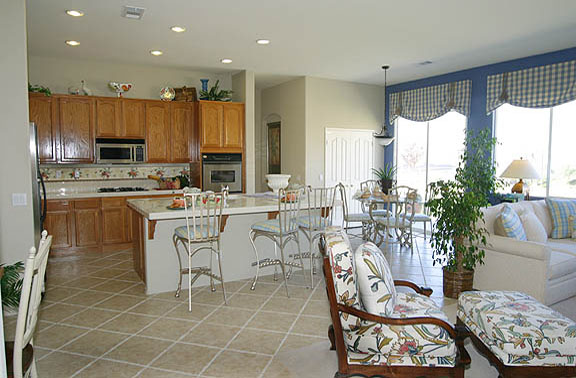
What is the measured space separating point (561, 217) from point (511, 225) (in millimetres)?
1293

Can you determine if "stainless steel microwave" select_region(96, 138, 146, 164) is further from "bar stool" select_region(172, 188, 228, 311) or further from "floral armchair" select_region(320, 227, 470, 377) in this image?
"floral armchair" select_region(320, 227, 470, 377)

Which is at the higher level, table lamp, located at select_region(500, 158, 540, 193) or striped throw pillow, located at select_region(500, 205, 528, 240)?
table lamp, located at select_region(500, 158, 540, 193)

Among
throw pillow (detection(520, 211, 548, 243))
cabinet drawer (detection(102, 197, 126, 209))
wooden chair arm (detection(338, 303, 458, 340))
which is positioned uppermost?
cabinet drawer (detection(102, 197, 126, 209))

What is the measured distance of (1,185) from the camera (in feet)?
11.7

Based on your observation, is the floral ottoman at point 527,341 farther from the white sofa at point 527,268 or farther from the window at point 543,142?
the window at point 543,142

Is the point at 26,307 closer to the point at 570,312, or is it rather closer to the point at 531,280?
the point at 531,280

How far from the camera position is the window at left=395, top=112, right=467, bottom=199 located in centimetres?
731

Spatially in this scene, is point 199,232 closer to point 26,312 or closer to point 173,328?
point 173,328

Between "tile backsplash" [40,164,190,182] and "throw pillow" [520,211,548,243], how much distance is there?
513cm

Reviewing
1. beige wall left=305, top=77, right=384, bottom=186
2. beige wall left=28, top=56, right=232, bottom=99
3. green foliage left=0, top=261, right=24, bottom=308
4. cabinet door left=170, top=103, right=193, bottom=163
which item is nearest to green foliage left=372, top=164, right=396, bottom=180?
beige wall left=305, top=77, right=384, bottom=186

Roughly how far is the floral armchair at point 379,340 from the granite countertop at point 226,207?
6.93ft

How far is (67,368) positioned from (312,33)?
13.5 feet

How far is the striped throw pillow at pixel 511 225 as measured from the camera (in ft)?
12.8

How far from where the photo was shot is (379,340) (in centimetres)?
221
